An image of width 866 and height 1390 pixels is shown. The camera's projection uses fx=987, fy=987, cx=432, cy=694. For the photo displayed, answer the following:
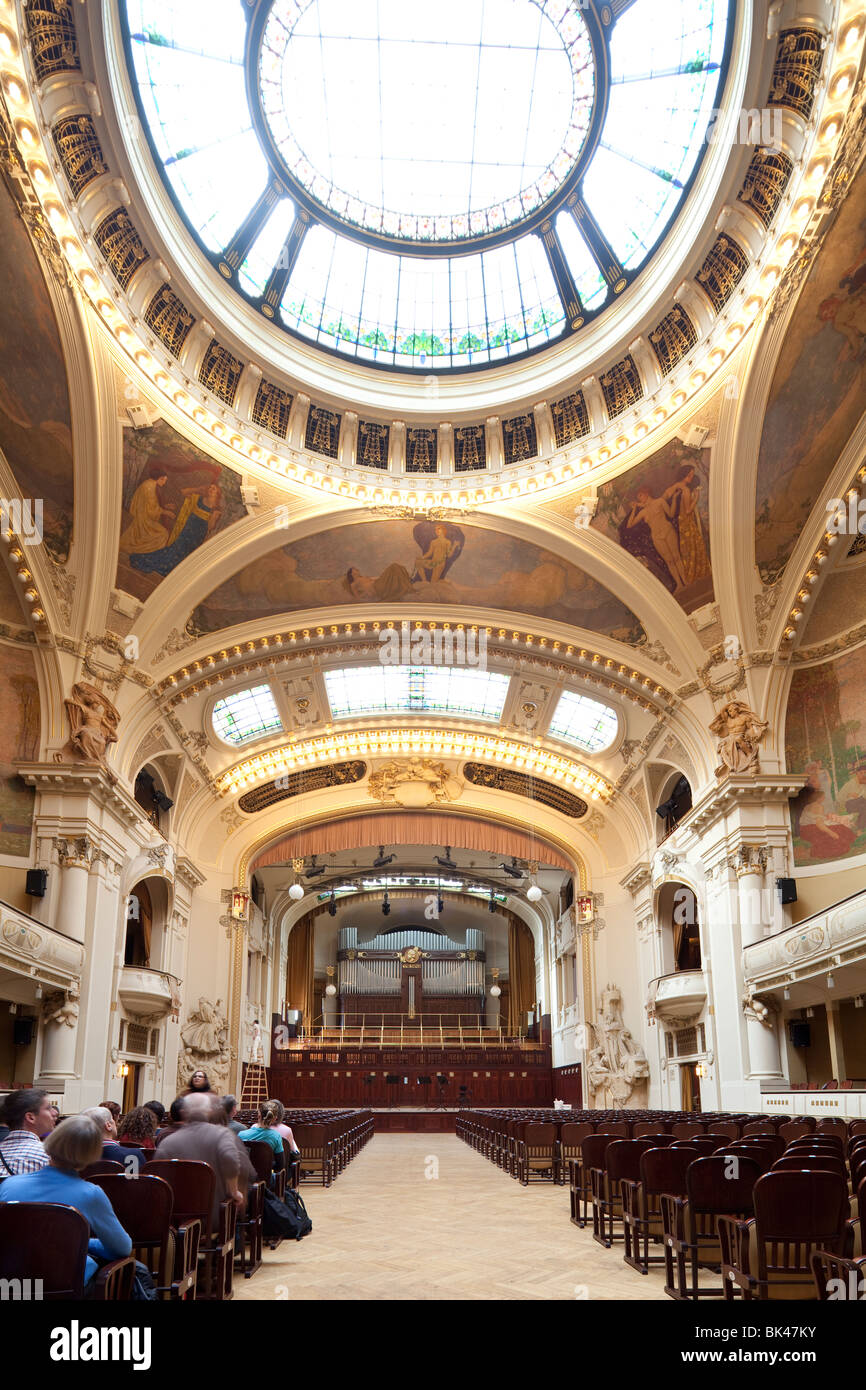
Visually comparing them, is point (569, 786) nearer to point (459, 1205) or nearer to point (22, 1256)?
point (459, 1205)

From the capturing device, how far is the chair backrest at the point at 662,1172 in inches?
264

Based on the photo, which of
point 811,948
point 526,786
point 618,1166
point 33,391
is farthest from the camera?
point 526,786

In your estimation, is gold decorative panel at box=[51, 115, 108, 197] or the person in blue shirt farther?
gold decorative panel at box=[51, 115, 108, 197]

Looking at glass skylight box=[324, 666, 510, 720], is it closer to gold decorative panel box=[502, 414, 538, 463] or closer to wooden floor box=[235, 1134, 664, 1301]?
gold decorative panel box=[502, 414, 538, 463]

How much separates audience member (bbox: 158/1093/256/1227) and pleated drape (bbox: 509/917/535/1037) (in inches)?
1691

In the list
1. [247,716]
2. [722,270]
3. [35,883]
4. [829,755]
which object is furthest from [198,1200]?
[247,716]

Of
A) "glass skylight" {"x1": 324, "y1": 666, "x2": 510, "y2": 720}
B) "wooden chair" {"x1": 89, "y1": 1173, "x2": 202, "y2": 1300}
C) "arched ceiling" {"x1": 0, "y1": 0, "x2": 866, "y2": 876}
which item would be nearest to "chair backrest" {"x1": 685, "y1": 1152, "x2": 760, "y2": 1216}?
"wooden chair" {"x1": 89, "y1": 1173, "x2": 202, "y2": 1300}

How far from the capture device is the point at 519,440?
2238cm

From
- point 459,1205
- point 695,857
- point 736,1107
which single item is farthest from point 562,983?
point 459,1205

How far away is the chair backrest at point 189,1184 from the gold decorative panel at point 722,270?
17547 millimetres

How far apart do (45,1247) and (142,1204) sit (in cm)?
154

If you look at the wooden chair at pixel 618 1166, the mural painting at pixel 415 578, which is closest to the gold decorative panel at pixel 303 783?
the mural painting at pixel 415 578

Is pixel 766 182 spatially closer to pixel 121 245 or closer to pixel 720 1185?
pixel 121 245

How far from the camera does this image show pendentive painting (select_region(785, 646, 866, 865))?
19.9m
